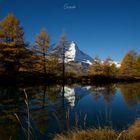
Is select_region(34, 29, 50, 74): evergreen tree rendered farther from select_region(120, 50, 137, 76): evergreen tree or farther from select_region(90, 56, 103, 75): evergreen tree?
select_region(120, 50, 137, 76): evergreen tree

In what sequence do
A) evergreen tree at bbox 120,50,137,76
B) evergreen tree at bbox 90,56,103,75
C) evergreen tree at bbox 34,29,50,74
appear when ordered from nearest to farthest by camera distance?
evergreen tree at bbox 34,29,50,74 → evergreen tree at bbox 90,56,103,75 → evergreen tree at bbox 120,50,137,76

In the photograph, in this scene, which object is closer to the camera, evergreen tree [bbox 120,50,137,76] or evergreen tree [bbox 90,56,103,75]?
evergreen tree [bbox 90,56,103,75]

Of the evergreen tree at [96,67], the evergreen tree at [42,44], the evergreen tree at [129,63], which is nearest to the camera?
the evergreen tree at [42,44]

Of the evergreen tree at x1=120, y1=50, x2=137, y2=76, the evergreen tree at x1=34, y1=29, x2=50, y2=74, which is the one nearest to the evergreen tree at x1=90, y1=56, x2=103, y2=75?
the evergreen tree at x1=120, y1=50, x2=137, y2=76

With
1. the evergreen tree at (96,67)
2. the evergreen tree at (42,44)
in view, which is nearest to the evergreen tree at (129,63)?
the evergreen tree at (96,67)

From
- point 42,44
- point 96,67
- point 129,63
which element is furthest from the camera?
→ point 129,63

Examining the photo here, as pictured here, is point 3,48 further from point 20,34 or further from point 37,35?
point 37,35

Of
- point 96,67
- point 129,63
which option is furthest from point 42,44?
point 129,63

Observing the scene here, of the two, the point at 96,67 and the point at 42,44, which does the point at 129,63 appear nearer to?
the point at 96,67

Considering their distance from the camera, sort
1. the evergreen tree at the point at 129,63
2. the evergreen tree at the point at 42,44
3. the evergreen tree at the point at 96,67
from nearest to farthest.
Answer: the evergreen tree at the point at 42,44
the evergreen tree at the point at 96,67
the evergreen tree at the point at 129,63

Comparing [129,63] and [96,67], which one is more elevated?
[129,63]

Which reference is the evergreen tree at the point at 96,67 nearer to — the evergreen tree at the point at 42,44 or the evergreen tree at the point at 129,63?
the evergreen tree at the point at 129,63

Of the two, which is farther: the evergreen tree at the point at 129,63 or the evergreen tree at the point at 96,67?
the evergreen tree at the point at 129,63

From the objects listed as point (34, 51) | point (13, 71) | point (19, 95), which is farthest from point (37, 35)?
point (19, 95)
